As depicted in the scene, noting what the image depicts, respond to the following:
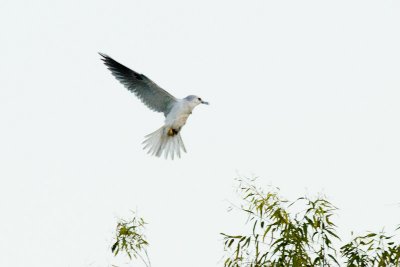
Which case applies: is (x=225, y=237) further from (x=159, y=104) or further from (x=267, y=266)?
(x=159, y=104)

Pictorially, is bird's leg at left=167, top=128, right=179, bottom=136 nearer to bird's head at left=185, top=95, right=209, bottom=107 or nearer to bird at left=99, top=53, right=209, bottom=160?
bird at left=99, top=53, right=209, bottom=160

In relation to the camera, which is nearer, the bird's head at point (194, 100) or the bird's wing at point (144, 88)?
the bird's head at point (194, 100)

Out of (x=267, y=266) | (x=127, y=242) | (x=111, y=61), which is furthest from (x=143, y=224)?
(x=111, y=61)

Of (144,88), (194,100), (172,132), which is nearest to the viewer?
(194,100)

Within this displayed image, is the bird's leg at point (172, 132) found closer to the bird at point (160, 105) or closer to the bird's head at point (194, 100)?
the bird at point (160, 105)

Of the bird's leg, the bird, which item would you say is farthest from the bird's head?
the bird's leg

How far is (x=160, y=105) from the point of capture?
33.9ft

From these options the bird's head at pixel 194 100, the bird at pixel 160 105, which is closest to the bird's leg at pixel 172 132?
the bird at pixel 160 105

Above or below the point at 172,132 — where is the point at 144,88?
above

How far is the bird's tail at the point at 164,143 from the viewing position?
10.5m

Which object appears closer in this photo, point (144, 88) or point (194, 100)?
point (194, 100)

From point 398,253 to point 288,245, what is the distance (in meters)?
0.74

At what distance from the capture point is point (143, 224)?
6508mm

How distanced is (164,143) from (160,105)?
20.4 inches
